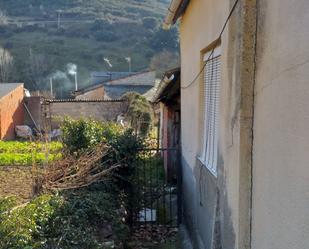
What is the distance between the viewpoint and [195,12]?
24.6ft

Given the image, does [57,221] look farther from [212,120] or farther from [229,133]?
[212,120]

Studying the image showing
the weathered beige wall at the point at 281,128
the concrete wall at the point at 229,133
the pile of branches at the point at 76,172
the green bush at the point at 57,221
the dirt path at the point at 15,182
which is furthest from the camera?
the dirt path at the point at 15,182

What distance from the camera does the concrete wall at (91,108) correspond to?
30094 mm

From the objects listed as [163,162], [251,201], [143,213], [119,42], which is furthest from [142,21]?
[251,201]

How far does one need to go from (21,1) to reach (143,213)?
93322mm

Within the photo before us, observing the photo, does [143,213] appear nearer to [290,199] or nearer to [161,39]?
[290,199]

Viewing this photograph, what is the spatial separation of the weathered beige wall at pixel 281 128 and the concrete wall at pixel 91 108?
26.1 metres

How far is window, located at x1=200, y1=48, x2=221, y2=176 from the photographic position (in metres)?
6.05

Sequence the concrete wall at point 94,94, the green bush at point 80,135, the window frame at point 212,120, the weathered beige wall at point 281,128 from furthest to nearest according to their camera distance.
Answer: the concrete wall at point 94,94 < the green bush at point 80,135 < the window frame at point 212,120 < the weathered beige wall at point 281,128

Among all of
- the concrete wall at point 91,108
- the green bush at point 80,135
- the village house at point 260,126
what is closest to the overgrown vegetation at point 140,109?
the concrete wall at point 91,108

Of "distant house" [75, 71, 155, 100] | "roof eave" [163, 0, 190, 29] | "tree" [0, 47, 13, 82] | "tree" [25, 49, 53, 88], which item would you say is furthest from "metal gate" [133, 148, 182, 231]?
"tree" [25, 49, 53, 88]

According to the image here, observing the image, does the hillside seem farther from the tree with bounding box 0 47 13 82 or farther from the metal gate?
the metal gate

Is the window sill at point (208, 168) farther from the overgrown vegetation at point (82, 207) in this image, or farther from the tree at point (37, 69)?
the tree at point (37, 69)

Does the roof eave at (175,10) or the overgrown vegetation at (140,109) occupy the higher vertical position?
the roof eave at (175,10)
